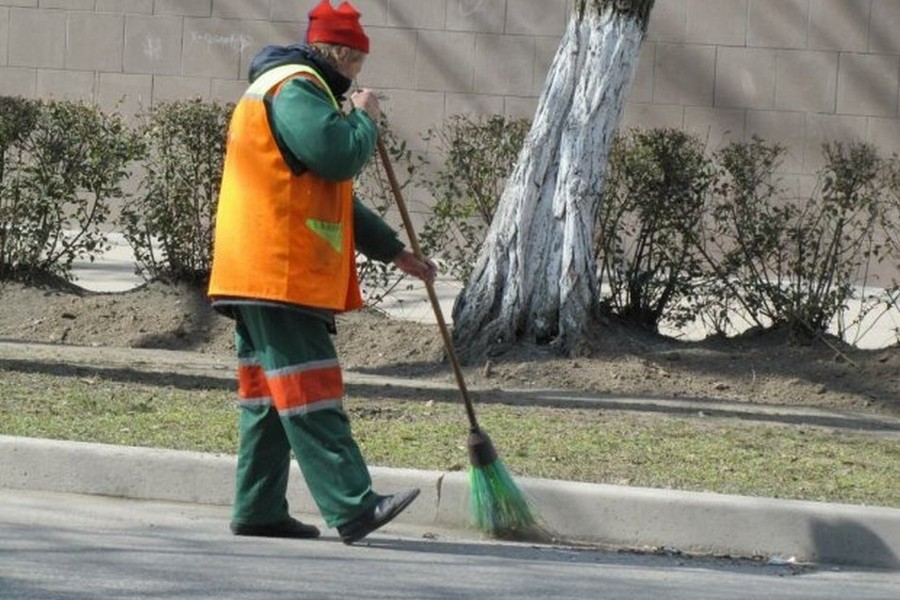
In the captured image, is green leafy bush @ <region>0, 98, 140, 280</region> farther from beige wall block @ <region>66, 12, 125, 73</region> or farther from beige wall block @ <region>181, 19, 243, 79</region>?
beige wall block @ <region>66, 12, 125, 73</region>

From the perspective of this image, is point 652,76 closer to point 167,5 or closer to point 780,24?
point 780,24

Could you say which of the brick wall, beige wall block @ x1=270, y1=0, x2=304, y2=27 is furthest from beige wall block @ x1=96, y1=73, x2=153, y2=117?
beige wall block @ x1=270, y1=0, x2=304, y2=27

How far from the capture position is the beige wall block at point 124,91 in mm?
15055

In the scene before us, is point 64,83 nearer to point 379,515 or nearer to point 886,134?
point 886,134

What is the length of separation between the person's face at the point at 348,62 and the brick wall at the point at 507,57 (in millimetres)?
8453

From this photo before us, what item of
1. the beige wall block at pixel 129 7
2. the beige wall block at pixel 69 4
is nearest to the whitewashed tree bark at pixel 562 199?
the beige wall block at pixel 129 7

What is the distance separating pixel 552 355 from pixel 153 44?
6.63 m

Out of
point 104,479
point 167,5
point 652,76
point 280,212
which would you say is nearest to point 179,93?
point 167,5

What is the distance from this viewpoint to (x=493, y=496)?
21.3 feet

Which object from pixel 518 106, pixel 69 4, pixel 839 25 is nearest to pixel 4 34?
pixel 69 4

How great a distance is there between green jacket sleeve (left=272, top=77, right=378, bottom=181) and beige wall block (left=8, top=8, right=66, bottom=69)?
9.74 metres

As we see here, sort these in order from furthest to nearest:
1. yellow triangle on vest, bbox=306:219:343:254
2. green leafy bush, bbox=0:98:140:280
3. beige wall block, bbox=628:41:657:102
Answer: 1. beige wall block, bbox=628:41:657:102
2. green leafy bush, bbox=0:98:140:280
3. yellow triangle on vest, bbox=306:219:343:254

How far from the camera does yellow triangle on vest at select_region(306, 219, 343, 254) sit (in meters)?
5.93

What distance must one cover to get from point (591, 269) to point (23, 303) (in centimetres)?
344
